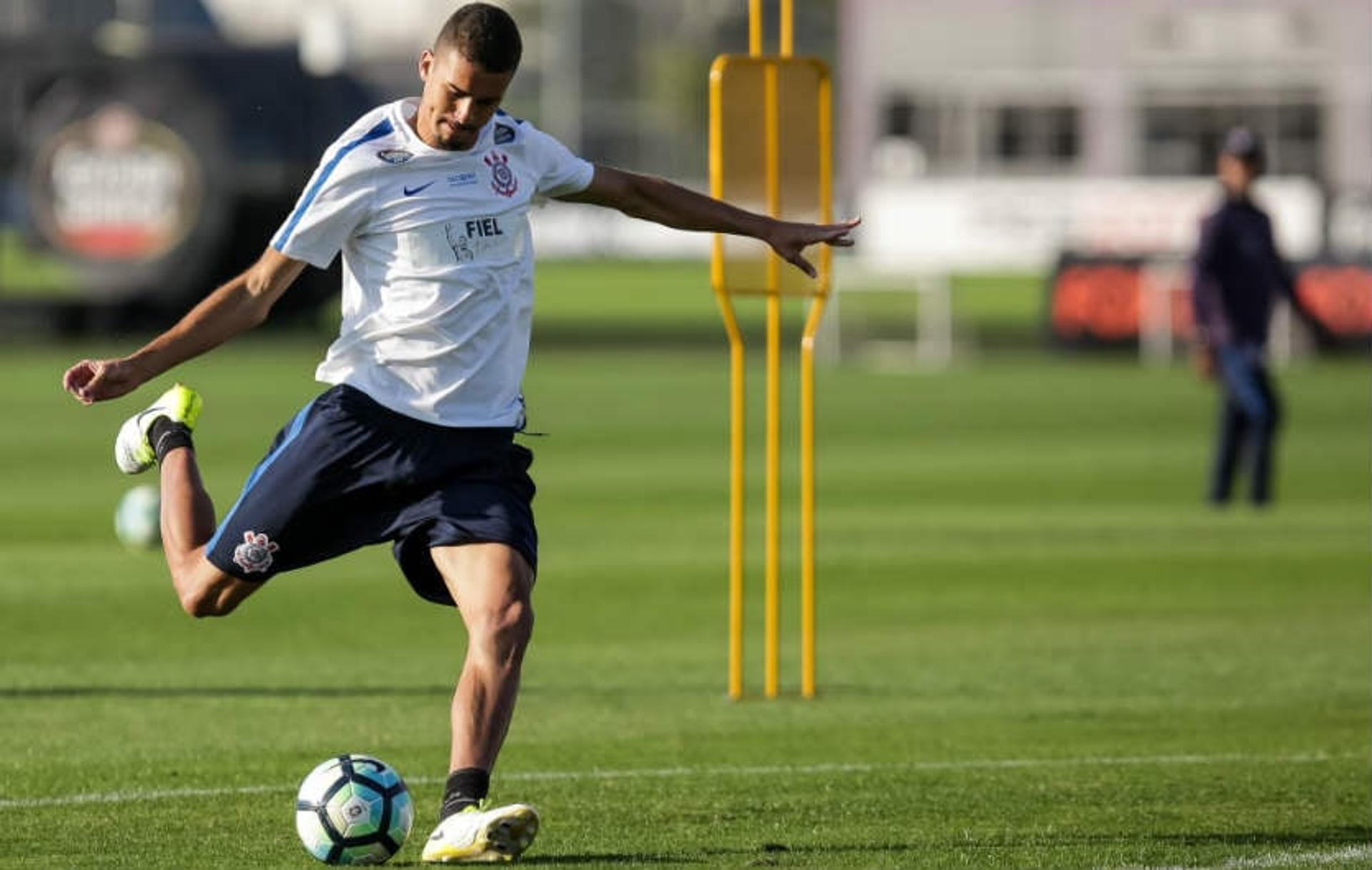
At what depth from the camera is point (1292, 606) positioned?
47.3 ft

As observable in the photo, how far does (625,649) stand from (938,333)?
29.1 metres

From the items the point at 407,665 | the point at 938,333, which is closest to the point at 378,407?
the point at 407,665

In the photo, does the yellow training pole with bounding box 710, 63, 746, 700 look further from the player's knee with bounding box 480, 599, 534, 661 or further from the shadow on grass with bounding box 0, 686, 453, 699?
the player's knee with bounding box 480, 599, 534, 661

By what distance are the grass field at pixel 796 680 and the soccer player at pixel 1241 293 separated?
863 mm

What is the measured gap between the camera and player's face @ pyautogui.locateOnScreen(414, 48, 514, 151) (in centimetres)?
762

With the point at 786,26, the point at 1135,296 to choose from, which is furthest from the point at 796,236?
the point at 1135,296

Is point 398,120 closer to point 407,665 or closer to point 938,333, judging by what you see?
point 407,665

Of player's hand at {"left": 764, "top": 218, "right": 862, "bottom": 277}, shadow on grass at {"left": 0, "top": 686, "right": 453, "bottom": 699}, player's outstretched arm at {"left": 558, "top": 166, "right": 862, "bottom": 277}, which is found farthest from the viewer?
shadow on grass at {"left": 0, "top": 686, "right": 453, "bottom": 699}

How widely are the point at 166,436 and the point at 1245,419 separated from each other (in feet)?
37.6

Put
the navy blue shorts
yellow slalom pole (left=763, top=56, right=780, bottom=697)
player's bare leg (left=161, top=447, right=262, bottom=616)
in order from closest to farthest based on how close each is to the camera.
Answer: the navy blue shorts < player's bare leg (left=161, top=447, right=262, bottom=616) < yellow slalom pole (left=763, top=56, right=780, bottom=697)

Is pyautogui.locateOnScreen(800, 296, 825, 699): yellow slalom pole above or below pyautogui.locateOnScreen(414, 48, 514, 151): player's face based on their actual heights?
below

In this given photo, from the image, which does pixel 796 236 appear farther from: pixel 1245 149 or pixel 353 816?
pixel 1245 149

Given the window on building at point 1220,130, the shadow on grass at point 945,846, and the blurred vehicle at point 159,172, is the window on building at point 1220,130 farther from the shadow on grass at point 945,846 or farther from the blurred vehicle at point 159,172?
the shadow on grass at point 945,846

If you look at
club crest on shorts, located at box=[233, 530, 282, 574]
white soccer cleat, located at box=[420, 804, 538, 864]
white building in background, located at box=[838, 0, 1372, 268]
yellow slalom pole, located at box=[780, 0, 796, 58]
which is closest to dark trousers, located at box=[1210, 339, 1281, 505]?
yellow slalom pole, located at box=[780, 0, 796, 58]
